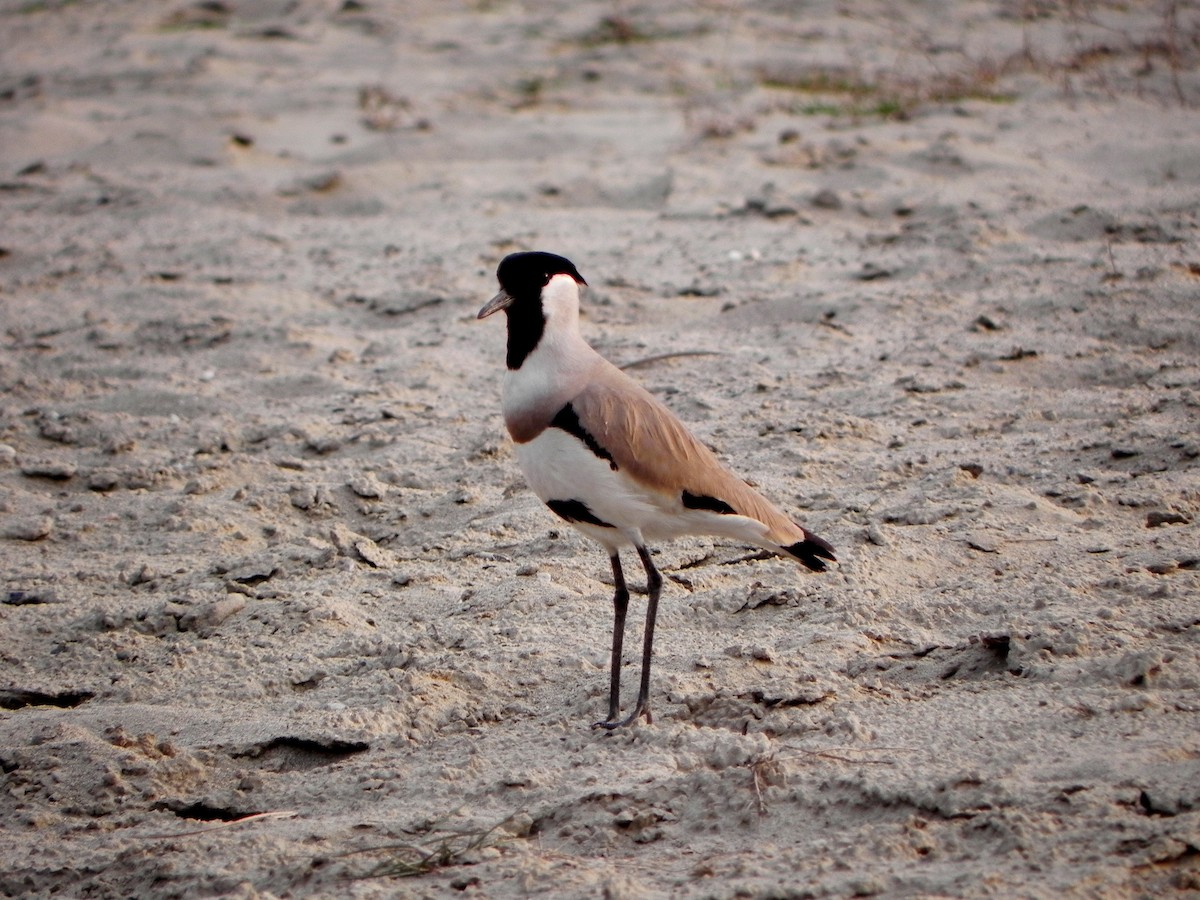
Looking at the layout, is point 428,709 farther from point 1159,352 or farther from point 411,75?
point 411,75

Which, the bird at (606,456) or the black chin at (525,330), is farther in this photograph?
the black chin at (525,330)

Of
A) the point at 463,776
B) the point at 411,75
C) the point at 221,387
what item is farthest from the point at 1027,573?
the point at 411,75

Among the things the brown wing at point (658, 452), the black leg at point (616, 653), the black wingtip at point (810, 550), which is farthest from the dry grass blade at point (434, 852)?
the black wingtip at point (810, 550)

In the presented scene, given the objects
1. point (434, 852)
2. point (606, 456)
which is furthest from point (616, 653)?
point (434, 852)

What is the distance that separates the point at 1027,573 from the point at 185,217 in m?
5.47

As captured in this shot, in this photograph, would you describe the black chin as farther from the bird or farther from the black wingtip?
the black wingtip

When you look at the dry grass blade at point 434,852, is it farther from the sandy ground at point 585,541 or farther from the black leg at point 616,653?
the black leg at point 616,653

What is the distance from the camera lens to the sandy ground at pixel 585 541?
312 centimetres

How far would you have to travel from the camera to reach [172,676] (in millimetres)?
3963

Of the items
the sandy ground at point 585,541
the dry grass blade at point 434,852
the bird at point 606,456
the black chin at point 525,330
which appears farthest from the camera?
the black chin at point 525,330

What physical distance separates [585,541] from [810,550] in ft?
3.36

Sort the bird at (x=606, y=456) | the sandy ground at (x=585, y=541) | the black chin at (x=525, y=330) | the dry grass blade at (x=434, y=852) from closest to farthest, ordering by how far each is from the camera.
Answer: the dry grass blade at (x=434, y=852)
the sandy ground at (x=585, y=541)
the bird at (x=606, y=456)
the black chin at (x=525, y=330)

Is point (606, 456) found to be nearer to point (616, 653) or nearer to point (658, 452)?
point (658, 452)

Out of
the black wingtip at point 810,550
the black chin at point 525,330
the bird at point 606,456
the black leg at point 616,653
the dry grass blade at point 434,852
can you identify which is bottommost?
the dry grass blade at point 434,852
